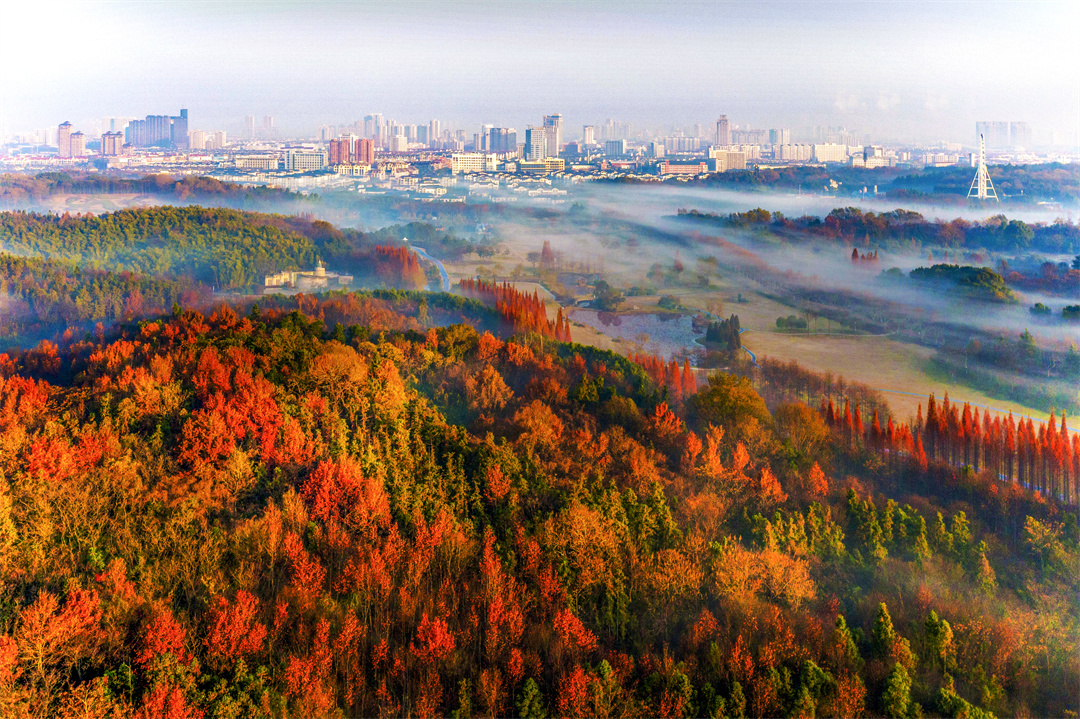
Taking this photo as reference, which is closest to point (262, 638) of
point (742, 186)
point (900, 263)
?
point (900, 263)

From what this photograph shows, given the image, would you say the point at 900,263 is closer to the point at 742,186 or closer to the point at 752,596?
the point at 742,186

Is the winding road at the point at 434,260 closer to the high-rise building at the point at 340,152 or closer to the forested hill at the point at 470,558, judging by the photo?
the high-rise building at the point at 340,152

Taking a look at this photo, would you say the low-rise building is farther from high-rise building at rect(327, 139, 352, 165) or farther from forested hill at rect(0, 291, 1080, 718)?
forested hill at rect(0, 291, 1080, 718)

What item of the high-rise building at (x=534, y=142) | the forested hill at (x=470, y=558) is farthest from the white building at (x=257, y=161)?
the forested hill at (x=470, y=558)

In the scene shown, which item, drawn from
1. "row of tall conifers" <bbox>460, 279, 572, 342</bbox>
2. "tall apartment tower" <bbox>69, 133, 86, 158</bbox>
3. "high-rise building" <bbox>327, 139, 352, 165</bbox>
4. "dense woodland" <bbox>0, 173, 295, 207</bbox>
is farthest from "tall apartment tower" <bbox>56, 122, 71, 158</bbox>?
"row of tall conifers" <bbox>460, 279, 572, 342</bbox>

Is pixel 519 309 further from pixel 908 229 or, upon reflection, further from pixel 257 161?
pixel 908 229

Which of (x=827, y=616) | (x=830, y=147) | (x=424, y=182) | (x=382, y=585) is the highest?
(x=830, y=147)
